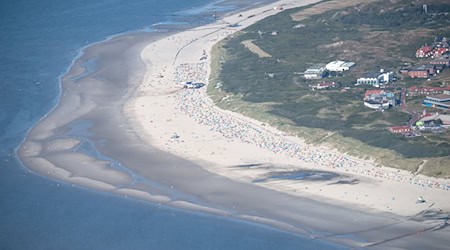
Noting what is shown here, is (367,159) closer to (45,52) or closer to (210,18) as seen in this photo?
(45,52)

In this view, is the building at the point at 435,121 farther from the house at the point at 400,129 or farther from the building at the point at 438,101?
the building at the point at 438,101

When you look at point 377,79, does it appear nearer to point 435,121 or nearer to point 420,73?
point 420,73

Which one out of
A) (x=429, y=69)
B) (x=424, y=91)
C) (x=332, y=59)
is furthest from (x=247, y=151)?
(x=332, y=59)

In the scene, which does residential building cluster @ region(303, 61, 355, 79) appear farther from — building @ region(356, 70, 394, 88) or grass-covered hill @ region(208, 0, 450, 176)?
building @ region(356, 70, 394, 88)

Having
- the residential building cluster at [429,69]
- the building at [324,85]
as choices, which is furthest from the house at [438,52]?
the building at [324,85]

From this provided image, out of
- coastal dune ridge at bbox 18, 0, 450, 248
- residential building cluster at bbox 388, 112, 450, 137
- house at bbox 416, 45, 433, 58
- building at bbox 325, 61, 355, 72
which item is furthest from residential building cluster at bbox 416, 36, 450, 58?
residential building cluster at bbox 388, 112, 450, 137

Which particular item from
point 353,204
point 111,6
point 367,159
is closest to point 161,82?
point 367,159
